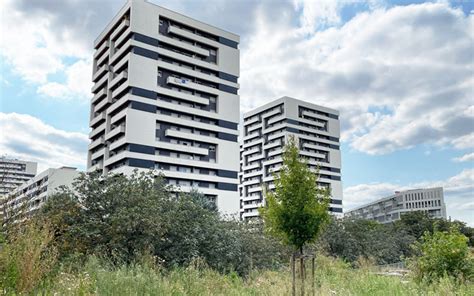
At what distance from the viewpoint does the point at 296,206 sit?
983 centimetres

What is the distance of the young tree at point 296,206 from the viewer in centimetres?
983

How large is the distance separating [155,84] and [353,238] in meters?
29.2

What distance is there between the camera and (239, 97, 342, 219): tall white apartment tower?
7450cm

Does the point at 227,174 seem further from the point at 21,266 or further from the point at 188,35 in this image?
the point at 21,266

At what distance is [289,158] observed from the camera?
413 inches

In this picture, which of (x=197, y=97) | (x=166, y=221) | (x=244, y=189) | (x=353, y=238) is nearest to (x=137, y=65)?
(x=197, y=97)

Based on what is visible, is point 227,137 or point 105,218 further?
point 227,137

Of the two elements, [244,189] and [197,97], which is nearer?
[197,97]

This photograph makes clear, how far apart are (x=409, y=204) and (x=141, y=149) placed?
270ft

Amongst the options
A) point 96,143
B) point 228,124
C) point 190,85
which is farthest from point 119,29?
point 228,124

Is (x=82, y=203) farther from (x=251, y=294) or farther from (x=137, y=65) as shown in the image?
(x=137, y=65)

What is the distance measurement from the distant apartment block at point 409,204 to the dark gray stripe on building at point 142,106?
65714 mm

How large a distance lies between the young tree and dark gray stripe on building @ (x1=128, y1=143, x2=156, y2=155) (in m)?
35.0

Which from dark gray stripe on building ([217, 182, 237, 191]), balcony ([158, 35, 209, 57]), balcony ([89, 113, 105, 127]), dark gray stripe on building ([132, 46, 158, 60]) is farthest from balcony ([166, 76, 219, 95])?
dark gray stripe on building ([217, 182, 237, 191])
